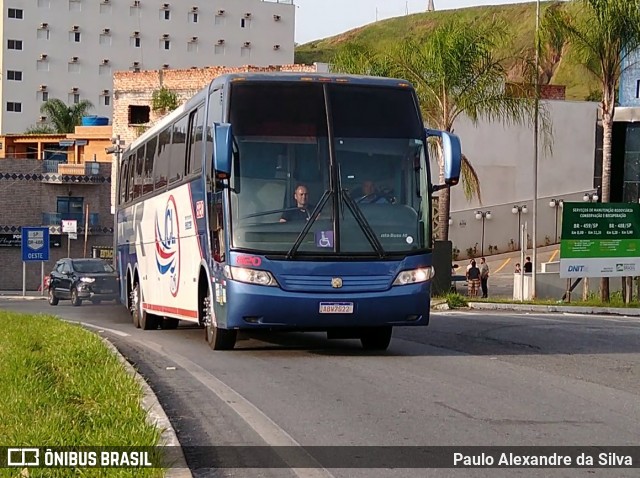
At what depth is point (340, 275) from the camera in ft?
46.0

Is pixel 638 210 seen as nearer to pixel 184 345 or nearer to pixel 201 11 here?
pixel 184 345

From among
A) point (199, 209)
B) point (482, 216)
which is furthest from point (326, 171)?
point (482, 216)

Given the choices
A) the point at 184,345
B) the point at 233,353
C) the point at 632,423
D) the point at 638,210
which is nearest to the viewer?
A: the point at 632,423

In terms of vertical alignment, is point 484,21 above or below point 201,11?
below

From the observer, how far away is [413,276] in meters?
14.3

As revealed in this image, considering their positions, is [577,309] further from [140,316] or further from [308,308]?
[308,308]

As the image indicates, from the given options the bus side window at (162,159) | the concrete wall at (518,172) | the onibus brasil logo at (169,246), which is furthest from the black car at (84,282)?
the concrete wall at (518,172)

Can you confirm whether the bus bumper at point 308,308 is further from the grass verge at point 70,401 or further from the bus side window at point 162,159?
the bus side window at point 162,159

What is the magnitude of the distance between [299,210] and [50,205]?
6243 centimetres

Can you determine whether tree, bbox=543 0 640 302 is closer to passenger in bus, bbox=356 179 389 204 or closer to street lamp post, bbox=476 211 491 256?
passenger in bus, bbox=356 179 389 204

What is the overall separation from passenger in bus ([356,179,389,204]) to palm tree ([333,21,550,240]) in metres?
24.5

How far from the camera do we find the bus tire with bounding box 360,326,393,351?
51.9 feet

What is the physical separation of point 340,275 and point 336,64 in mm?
28108

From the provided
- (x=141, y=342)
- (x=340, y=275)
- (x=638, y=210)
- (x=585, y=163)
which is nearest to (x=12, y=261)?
(x=585, y=163)
